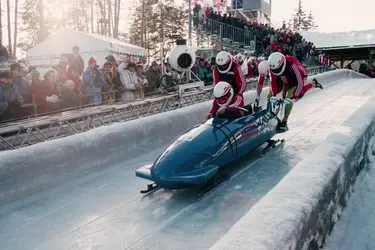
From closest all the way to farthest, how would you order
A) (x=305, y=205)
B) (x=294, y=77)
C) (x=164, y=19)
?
(x=305, y=205) < (x=294, y=77) < (x=164, y=19)

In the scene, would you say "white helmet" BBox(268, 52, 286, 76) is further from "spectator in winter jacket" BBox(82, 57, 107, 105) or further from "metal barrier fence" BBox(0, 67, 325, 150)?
"spectator in winter jacket" BBox(82, 57, 107, 105)

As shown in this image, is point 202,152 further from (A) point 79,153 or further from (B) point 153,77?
(B) point 153,77

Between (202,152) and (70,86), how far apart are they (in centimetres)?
307

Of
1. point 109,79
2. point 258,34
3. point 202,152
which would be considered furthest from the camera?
point 258,34

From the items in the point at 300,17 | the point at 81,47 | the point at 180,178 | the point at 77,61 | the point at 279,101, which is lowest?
the point at 180,178

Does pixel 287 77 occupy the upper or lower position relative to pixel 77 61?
lower

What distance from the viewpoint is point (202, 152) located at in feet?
10.5

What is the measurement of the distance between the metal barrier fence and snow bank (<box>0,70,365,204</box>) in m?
0.68

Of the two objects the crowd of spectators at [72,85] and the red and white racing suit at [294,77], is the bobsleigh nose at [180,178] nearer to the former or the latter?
the crowd of spectators at [72,85]

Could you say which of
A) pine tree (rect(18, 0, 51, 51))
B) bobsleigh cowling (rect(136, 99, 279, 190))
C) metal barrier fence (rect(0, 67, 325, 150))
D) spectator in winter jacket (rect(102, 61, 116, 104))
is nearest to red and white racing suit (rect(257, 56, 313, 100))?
bobsleigh cowling (rect(136, 99, 279, 190))

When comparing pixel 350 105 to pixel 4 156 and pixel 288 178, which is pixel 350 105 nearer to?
pixel 288 178

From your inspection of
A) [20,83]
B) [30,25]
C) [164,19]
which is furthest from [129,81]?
[30,25]

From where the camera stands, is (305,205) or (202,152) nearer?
(305,205)

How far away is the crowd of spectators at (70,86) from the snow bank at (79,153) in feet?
3.88
